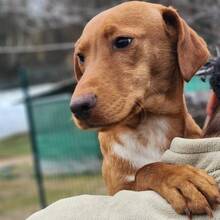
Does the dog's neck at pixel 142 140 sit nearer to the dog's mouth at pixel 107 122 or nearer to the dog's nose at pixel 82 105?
the dog's mouth at pixel 107 122

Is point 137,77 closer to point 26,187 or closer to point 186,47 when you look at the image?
point 186,47

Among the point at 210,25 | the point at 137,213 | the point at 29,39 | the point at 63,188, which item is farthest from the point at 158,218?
the point at 29,39

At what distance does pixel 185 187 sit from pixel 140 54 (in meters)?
1.02

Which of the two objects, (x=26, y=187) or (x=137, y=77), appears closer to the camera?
(x=137, y=77)

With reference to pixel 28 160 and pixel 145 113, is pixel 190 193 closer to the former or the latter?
pixel 145 113

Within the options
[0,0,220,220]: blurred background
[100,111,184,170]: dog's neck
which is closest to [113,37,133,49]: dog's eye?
[100,111,184,170]: dog's neck

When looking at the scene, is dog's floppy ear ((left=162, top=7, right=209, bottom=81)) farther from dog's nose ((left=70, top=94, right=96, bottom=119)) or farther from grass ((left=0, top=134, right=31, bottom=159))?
grass ((left=0, top=134, right=31, bottom=159))

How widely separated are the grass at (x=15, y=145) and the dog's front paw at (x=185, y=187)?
1893 centimetres

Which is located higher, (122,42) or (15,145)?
(122,42)

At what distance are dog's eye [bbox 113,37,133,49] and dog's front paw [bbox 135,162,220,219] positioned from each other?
0.69 m

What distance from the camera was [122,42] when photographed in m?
3.13

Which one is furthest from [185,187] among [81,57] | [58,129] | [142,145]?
[58,129]

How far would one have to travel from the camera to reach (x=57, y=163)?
11672 mm

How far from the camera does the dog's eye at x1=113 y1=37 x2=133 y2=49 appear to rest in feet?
10.2
